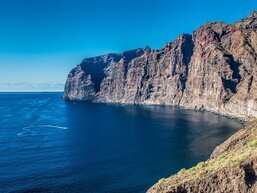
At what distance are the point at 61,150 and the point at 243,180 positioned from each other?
361ft

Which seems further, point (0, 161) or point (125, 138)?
point (125, 138)

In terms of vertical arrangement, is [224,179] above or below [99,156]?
above

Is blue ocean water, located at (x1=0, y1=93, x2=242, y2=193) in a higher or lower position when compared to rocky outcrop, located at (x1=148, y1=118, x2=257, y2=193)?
lower

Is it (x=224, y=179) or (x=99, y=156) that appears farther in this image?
(x=99, y=156)

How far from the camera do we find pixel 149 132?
18325 centimetres

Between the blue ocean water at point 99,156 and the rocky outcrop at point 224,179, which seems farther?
the blue ocean water at point 99,156

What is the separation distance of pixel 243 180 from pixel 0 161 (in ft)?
336

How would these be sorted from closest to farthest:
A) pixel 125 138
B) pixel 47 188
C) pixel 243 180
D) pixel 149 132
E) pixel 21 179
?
pixel 243 180
pixel 47 188
pixel 21 179
pixel 125 138
pixel 149 132

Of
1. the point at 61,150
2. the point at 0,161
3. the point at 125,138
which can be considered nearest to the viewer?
the point at 0,161

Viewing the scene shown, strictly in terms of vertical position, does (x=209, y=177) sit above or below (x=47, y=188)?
above

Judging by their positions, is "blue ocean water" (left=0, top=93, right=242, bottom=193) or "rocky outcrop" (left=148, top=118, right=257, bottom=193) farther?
"blue ocean water" (left=0, top=93, right=242, bottom=193)

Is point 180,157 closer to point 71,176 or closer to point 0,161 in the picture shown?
point 71,176

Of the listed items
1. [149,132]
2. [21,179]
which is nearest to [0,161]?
[21,179]

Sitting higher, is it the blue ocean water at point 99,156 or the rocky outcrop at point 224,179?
the rocky outcrop at point 224,179
